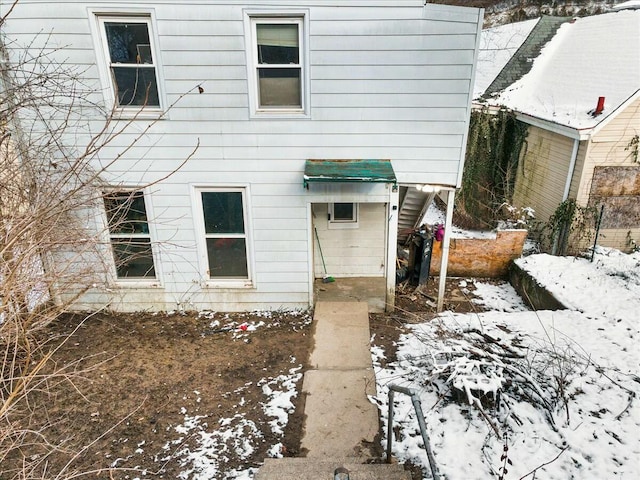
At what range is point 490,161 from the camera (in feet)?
40.1

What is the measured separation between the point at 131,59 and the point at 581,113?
9545mm

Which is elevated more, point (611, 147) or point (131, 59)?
point (131, 59)

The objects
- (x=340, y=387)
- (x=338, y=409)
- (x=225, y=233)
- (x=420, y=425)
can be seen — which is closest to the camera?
(x=420, y=425)

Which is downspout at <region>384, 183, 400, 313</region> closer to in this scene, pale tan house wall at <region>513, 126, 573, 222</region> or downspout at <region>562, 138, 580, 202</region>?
downspout at <region>562, 138, 580, 202</region>

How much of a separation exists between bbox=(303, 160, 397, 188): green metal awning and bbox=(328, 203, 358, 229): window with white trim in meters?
1.77

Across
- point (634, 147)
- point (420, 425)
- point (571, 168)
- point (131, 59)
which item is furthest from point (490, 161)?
point (420, 425)

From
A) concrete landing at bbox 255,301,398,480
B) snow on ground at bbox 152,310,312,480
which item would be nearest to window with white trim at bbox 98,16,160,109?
snow on ground at bbox 152,310,312,480

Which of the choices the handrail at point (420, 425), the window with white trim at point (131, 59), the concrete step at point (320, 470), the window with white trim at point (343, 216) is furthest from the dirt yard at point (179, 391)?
the window with white trim at point (131, 59)

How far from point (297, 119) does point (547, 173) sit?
757cm

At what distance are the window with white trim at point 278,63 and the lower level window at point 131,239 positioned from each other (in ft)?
8.60

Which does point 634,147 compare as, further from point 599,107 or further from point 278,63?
point 278,63

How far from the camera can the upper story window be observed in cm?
569

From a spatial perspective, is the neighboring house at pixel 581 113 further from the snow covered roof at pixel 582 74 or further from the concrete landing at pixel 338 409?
the concrete landing at pixel 338 409

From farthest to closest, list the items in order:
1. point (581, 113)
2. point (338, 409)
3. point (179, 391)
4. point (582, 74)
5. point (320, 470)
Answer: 1. point (582, 74)
2. point (581, 113)
3. point (179, 391)
4. point (338, 409)
5. point (320, 470)
